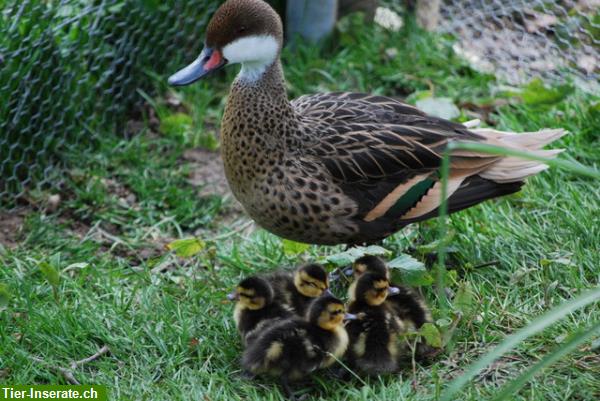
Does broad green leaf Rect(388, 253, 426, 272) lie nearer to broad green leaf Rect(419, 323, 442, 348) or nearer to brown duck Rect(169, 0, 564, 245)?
brown duck Rect(169, 0, 564, 245)

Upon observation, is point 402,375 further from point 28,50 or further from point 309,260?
point 28,50

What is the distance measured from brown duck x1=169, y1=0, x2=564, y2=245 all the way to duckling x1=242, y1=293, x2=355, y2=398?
1.71 ft

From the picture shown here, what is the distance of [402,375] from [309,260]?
923 mm

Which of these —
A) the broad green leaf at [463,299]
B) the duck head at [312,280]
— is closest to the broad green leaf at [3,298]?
the duck head at [312,280]

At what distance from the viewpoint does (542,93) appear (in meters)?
4.85

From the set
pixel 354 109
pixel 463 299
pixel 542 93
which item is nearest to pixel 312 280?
pixel 463 299

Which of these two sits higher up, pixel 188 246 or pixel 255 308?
pixel 255 308

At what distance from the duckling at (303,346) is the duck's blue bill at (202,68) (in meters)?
1.14

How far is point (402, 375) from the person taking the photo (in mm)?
3264

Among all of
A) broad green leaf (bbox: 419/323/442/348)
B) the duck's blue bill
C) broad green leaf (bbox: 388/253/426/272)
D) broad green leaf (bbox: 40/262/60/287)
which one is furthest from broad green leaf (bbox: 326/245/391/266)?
broad green leaf (bbox: 40/262/60/287)

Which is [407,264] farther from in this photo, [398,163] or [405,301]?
[398,163]

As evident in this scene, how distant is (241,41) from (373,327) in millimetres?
1273

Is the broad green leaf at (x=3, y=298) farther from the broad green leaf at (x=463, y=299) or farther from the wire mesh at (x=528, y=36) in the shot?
the wire mesh at (x=528, y=36)

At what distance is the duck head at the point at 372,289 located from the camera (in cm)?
327
